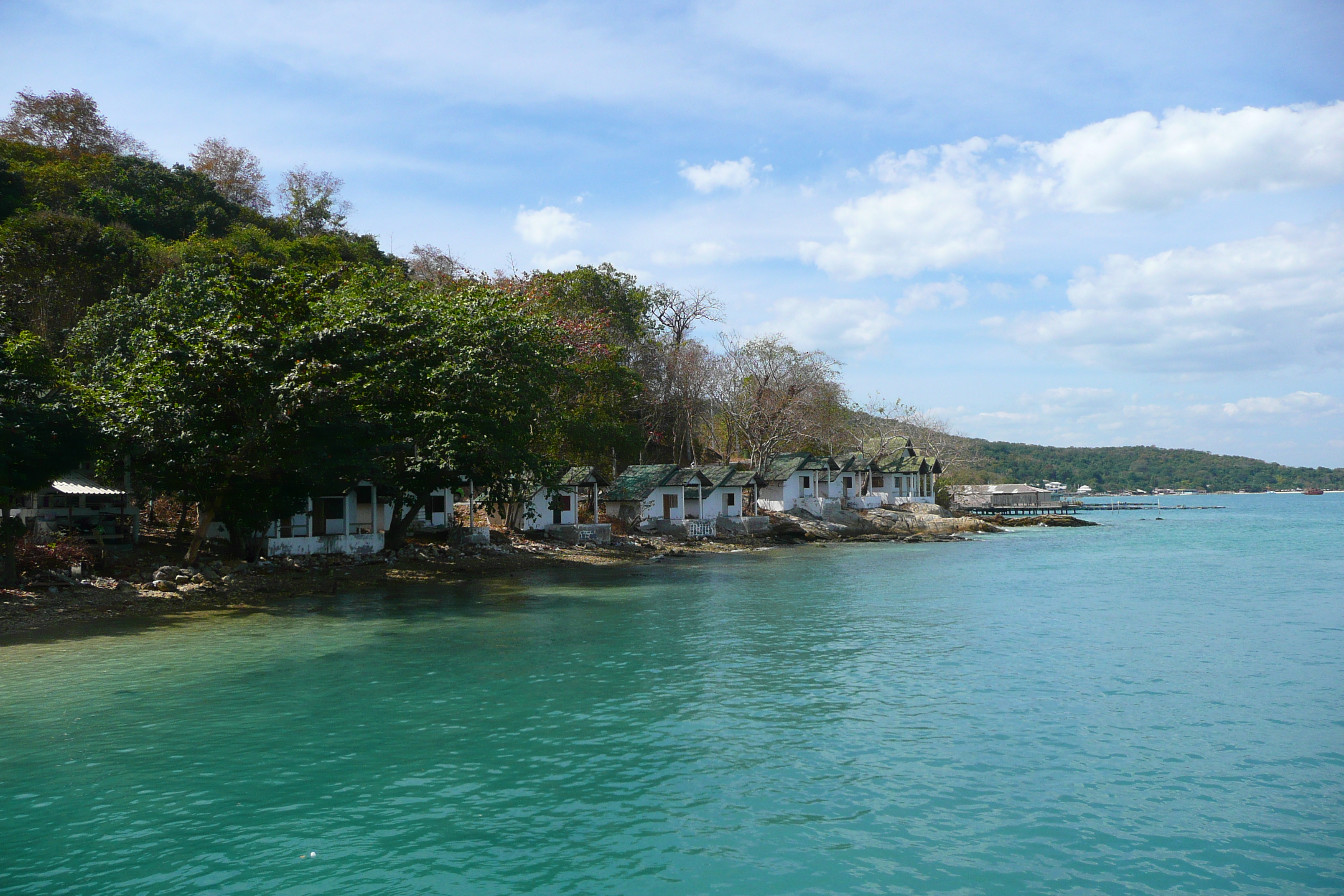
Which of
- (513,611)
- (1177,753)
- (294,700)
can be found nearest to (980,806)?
(1177,753)

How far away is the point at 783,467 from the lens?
61.0 meters

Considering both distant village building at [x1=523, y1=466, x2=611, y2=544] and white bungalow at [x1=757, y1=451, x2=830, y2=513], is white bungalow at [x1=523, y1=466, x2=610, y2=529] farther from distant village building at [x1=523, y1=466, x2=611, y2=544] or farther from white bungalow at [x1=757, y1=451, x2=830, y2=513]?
white bungalow at [x1=757, y1=451, x2=830, y2=513]

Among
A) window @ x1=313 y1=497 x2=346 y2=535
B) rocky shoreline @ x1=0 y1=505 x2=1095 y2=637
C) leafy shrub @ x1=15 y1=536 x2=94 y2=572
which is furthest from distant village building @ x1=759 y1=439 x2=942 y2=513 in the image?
leafy shrub @ x1=15 y1=536 x2=94 y2=572

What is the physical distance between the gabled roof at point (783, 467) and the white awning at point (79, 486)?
38737mm

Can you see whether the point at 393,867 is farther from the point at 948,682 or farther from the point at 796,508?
the point at 796,508

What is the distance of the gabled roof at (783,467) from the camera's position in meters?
60.1

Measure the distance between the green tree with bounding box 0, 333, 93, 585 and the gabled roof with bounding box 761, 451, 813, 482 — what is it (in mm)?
42083

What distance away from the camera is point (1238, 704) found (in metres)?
14.4

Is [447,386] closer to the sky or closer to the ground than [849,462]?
closer to the sky

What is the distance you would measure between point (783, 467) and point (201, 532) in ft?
133

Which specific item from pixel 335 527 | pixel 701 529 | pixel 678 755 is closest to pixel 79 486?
pixel 335 527

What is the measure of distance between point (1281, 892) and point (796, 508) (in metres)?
52.7

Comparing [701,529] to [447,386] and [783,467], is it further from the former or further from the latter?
[447,386]

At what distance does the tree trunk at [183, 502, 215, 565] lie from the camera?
1046 inches
